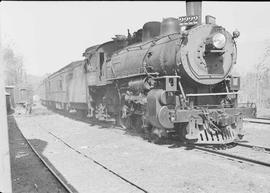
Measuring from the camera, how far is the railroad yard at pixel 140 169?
19.0 feet

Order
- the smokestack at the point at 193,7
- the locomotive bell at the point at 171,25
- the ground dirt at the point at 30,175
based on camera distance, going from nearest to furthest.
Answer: the ground dirt at the point at 30,175 → the locomotive bell at the point at 171,25 → the smokestack at the point at 193,7

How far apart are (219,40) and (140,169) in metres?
4.20

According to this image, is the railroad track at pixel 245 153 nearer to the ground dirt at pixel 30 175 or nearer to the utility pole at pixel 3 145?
the ground dirt at pixel 30 175

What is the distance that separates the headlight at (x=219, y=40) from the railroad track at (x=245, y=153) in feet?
8.96

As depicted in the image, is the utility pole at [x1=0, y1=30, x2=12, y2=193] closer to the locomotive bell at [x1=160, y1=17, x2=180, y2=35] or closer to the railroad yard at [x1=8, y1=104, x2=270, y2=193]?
the railroad yard at [x1=8, y1=104, x2=270, y2=193]

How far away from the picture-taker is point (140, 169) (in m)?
7.02

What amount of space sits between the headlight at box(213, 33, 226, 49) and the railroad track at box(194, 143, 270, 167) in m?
2.73

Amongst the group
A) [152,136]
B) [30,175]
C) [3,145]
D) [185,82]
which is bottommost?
[30,175]

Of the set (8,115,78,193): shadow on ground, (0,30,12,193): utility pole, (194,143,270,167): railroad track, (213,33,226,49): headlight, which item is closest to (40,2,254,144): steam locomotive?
(213,33,226,49): headlight

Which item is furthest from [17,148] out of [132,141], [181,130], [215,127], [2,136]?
[2,136]

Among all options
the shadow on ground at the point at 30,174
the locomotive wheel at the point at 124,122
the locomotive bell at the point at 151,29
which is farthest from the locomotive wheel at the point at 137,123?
the shadow on ground at the point at 30,174

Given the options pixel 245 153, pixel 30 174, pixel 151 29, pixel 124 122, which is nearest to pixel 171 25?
pixel 151 29

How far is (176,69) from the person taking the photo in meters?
9.06

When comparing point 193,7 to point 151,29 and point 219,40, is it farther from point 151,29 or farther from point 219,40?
point 219,40
